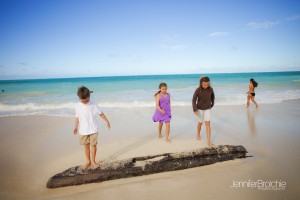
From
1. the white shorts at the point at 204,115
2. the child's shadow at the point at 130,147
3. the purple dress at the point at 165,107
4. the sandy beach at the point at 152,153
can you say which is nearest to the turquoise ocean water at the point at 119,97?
the sandy beach at the point at 152,153

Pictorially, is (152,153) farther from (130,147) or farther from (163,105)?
(163,105)

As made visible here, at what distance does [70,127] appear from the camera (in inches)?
285

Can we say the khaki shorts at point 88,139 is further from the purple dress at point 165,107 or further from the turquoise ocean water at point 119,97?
the turquoise ocean water at point 119,97

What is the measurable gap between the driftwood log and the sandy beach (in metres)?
0.10

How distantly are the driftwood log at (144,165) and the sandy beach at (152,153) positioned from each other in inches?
4.1

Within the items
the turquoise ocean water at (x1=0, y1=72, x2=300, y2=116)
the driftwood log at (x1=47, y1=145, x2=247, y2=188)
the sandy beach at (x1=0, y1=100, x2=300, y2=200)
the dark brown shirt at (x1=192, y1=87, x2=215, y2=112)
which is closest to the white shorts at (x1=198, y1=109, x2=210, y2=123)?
the dark brown shirt at (x1=192, y1=87, x2=215, y2=112)

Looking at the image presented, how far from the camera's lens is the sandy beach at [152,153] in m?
3.29

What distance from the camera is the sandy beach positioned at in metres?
3.29

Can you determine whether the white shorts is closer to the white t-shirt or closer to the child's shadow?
the child's shadow

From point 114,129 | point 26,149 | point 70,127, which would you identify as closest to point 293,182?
point 114,129

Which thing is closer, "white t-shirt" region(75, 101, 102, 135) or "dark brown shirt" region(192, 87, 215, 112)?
"white t-shirt" region(75, 101, 102, 135)

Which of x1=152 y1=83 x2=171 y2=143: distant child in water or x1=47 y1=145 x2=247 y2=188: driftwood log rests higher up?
x1=152 y1=83 x2=171 y2=143: distant child in water

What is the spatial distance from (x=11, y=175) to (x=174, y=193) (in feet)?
10.9

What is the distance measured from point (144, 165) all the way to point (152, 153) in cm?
99
